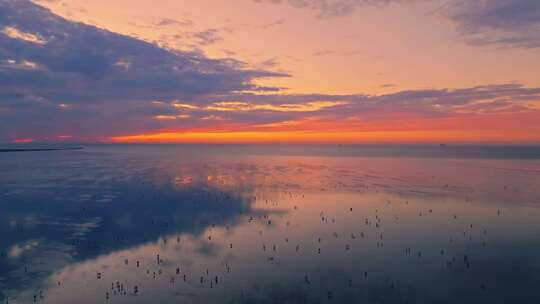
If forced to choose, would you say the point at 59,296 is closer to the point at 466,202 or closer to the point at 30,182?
the point at 466,202

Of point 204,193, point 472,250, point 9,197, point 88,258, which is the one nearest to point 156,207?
point 204,193

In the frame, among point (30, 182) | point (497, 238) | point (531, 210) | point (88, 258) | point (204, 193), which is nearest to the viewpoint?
point (88, 258)

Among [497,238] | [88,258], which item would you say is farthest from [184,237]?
[497,238]

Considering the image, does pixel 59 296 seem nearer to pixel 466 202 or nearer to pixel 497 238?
pixel 497 238

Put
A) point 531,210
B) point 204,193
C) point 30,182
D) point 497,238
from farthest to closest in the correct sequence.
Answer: point 30,182
point 204,193
point 531,210
point 497,238

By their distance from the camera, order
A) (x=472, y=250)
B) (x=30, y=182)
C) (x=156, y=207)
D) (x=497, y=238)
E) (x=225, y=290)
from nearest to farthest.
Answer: (x=225, y=290) → (x=472, y=250) → (x=497, y=238) → (x=156, y=207) → (x=30, y=182)

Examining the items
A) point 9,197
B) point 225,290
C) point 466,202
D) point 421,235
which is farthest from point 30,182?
point 466,202

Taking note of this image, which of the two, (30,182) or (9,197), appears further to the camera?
(30,182)

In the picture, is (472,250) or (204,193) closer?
(472,250)

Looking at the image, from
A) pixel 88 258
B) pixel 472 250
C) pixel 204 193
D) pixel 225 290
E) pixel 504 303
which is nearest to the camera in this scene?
pixel 504 303
